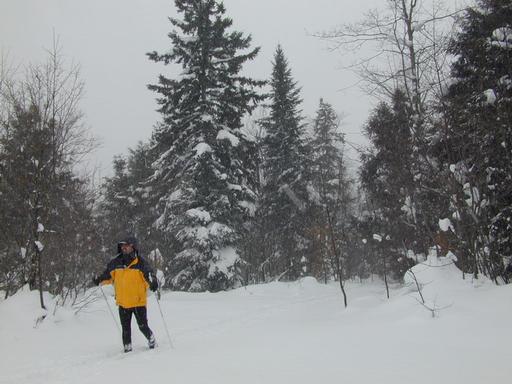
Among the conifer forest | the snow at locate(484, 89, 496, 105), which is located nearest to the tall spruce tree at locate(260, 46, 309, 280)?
the conifer forest

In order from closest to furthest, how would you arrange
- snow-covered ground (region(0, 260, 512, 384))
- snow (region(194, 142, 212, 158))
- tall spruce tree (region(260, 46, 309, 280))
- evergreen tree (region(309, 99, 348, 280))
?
snow-covered ground (region(0, 260, 512, 384)), snow (region(194, 142, 212, 158)), evergreen tree (region(309, 99, 348, 280)), tall spruce tree (region(260, 46, 309, 280))

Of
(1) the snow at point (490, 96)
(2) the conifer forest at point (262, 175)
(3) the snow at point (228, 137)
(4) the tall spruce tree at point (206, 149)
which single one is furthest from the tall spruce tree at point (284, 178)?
(1) the snow at point (490, 96)

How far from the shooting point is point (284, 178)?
25.4 metres

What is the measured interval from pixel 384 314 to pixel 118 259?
4363 mm

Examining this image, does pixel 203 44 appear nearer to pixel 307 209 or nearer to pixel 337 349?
pixel 307 209

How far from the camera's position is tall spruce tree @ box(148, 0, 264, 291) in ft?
57.2

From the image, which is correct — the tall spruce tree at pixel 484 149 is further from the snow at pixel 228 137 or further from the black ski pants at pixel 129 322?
the snow at pixel 228 137

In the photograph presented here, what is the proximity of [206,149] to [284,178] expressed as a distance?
9.06 meters

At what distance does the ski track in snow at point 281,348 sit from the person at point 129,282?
14.7 inches

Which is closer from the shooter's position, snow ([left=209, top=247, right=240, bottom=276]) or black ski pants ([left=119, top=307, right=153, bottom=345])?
black ski pants ([left=119, top=307, right=153, bottom=345])

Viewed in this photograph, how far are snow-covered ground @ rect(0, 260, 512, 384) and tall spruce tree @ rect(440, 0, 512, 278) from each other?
71 cm

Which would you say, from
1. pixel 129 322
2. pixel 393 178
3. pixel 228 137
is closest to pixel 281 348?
pixel 129 322

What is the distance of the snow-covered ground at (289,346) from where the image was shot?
377cm

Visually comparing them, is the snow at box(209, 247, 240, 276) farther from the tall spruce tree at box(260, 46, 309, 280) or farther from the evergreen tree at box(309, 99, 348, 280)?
the tall spruce tree at box(260, 46, 309, 280)
